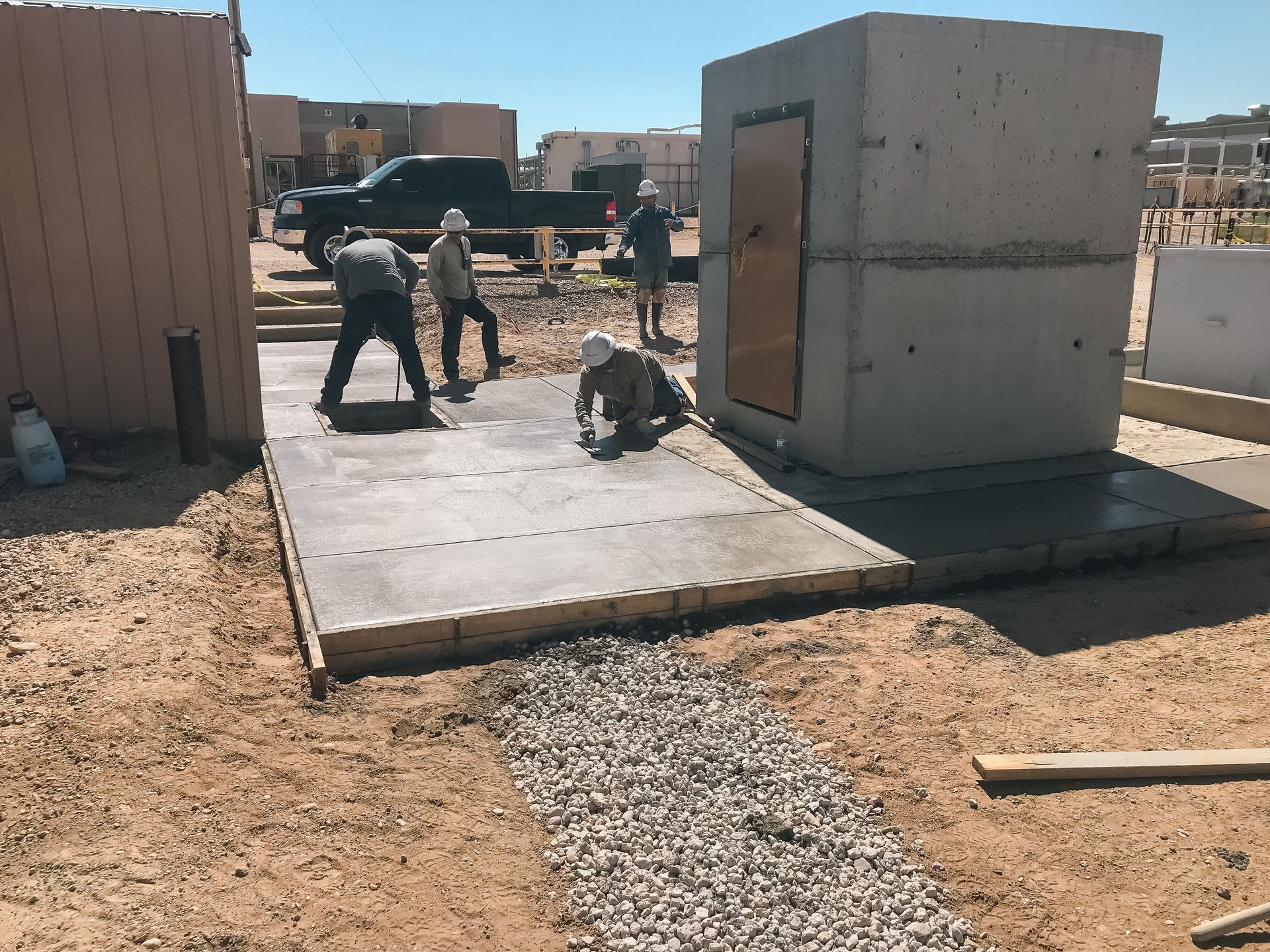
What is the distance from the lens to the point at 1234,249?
29.7ft

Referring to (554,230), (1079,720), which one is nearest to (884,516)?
(1079,720)

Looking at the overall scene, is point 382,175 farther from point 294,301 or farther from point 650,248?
Answer: point 650,248

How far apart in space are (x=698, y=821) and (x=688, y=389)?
21.4 feet

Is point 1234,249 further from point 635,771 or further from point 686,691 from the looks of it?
point 635,771

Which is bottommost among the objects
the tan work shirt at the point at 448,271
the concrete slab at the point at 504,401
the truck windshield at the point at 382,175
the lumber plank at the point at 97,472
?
the concrete slab at the point at 504,401

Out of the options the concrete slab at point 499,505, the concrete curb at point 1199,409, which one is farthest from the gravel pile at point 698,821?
the concrete curb at point 1199,409

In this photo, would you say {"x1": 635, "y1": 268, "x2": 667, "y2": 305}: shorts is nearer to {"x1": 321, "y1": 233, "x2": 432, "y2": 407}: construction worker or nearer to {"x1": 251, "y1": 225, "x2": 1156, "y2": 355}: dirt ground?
{"x1": 251, "y1": 225, "x2": 1156, "y2": 355}: dirt ground

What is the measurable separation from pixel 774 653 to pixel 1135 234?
4.97 m

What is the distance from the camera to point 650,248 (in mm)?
13227

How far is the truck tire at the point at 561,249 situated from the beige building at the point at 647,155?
63.1 feet

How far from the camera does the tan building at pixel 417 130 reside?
42531 mm

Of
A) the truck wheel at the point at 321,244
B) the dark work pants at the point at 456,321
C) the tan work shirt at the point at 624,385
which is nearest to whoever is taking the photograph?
the tan work shirt at the point at 624,385

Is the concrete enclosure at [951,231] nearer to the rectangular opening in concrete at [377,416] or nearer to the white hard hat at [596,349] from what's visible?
the white hard hat at [596,349]

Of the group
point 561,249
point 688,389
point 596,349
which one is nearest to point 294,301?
point 561,249
